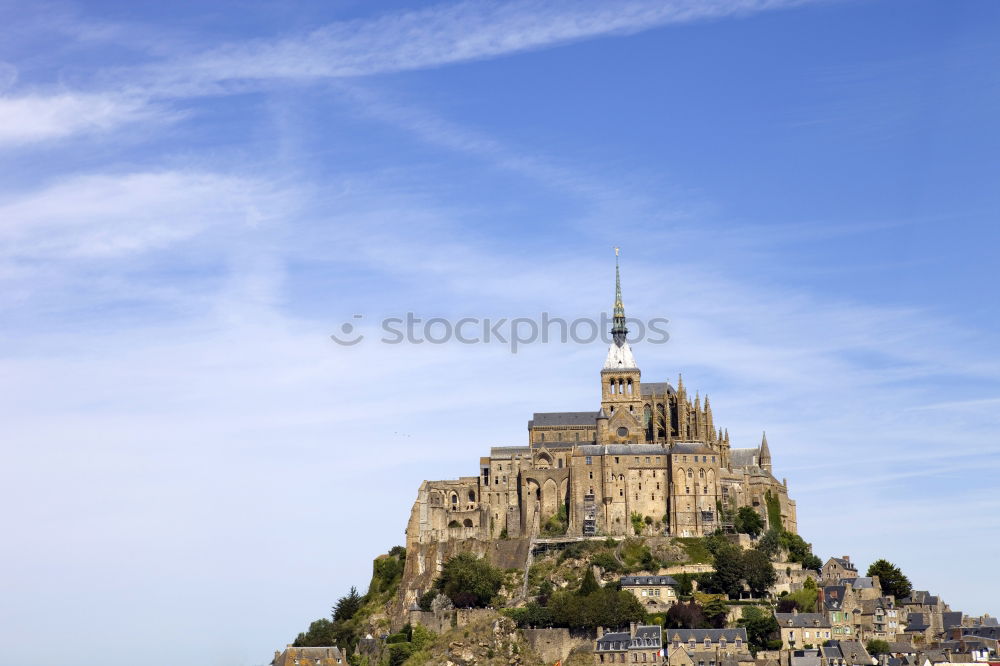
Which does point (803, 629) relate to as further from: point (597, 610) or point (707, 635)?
point (597, 610)

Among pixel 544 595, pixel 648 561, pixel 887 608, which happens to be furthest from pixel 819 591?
pixel 544 595

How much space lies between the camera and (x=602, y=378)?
134 meters

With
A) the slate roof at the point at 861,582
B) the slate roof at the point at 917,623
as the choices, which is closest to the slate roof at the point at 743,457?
the slate roof at the point at 861,582

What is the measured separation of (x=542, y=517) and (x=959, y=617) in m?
34.4

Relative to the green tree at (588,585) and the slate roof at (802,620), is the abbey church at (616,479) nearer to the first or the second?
the green tree at (588,585)

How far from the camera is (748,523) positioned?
122750mm

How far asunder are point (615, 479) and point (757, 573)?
16322 millimetres

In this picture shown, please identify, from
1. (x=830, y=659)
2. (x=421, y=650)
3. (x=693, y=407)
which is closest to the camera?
(x=830, y=659)

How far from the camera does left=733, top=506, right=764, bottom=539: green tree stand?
4833 inches

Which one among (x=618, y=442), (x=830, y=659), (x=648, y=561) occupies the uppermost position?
(x=618, y=442)

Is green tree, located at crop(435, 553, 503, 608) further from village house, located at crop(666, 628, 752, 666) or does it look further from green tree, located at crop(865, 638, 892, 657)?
green tree, located at crop(865, 638, 892, 657)

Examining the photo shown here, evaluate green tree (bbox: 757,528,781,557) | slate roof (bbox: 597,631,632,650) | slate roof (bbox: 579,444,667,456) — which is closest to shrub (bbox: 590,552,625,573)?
slate roof (bbox: 579,444,667,456)

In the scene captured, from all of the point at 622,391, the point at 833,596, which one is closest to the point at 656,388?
the point at 622,391

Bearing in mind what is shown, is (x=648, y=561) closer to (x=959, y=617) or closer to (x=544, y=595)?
(x=544, y=595)
